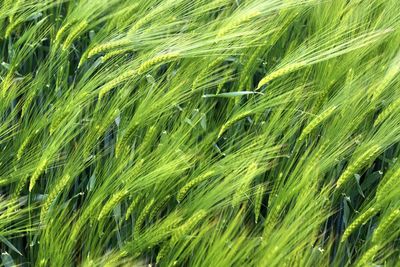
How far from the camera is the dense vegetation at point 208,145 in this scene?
1228mm

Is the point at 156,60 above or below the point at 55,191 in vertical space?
above

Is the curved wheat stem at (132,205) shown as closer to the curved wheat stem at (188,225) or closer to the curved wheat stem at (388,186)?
the curved wheat stem at (188,225)

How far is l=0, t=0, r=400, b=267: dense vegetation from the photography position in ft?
4.03

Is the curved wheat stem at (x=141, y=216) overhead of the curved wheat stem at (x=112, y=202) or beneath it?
beneath

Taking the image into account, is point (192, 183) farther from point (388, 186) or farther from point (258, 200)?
point (388, 186)

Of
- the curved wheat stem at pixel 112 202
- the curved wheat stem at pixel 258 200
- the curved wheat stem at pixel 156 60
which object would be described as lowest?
the curved wheat stem at pixel 258 200

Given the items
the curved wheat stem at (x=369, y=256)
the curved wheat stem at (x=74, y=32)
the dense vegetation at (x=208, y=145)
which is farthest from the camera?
the curved wheat stem at (x=74, y=32)

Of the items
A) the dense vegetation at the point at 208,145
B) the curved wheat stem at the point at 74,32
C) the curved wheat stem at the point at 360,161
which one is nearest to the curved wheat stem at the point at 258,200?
the dense vegetation at the point at 208,145

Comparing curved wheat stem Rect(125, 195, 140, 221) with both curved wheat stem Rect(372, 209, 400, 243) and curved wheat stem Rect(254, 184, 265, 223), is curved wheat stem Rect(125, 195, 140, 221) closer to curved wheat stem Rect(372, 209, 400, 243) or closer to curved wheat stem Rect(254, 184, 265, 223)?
curved wheat stem Rect(254, 184, 265, 223)

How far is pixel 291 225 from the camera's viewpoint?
115 cm

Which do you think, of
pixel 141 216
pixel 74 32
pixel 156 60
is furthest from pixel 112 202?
pixel 74 32

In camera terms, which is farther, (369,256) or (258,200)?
(258,200)

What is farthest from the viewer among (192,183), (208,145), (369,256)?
(208,145)

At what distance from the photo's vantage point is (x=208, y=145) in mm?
1415
